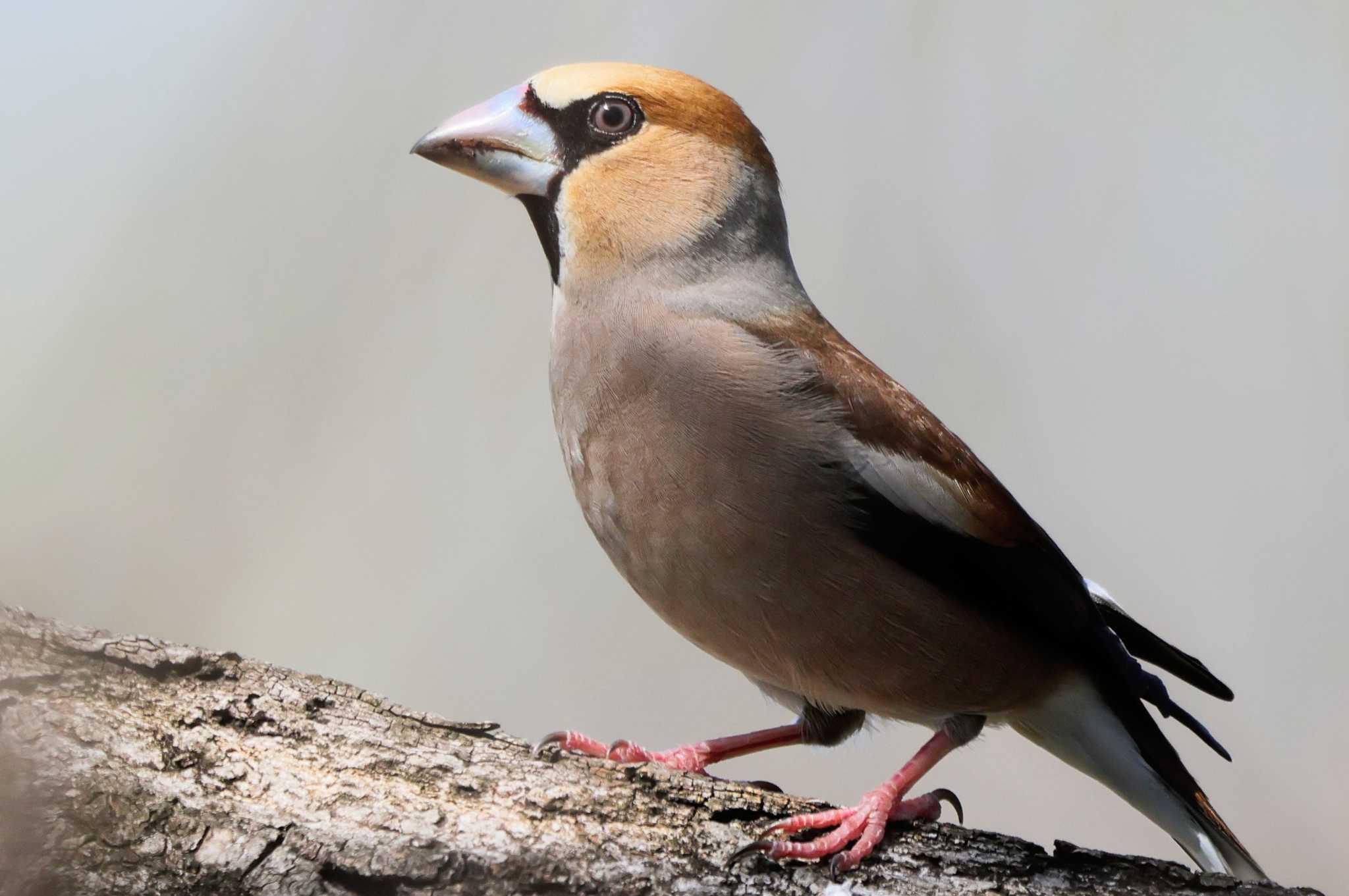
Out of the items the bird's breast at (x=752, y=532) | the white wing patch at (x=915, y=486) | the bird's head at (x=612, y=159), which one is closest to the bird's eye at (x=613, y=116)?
the bird's head at (x=612, y=159)

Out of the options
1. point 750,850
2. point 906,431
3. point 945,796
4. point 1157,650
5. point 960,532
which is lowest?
point 750,850

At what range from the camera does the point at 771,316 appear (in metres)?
2.39

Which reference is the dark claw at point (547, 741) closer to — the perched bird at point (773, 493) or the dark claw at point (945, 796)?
the perched bird at point (773, 493)

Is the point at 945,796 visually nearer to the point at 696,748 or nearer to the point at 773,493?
the point at 696,748

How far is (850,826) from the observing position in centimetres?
191

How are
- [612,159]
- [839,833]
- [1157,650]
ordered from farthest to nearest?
[1157,650], [612,159], [839,833]

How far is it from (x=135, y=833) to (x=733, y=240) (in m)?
1.58

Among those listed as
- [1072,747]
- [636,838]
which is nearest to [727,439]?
[636,838]

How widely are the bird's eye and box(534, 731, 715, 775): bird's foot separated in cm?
125

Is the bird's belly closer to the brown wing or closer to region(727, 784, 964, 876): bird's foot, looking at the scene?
the brown wing

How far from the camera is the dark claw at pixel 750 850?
1.81 meters

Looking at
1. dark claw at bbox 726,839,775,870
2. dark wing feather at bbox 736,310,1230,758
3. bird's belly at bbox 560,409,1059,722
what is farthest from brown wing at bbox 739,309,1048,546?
dark claw at bbox 726,839,775,870

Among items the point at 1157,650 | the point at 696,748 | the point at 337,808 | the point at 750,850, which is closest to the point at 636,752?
the point at 696,748

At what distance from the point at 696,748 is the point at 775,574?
533 mm
